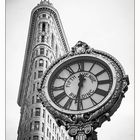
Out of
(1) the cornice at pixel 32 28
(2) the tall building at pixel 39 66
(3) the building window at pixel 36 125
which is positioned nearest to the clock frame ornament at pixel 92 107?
(2) the tall building at pixel 39 66

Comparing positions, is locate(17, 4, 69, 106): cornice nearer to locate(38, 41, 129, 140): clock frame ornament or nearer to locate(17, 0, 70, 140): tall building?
locate(17, 0, 70, 140): tall building

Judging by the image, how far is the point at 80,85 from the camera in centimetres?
980

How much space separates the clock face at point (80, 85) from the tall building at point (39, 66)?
56556mm

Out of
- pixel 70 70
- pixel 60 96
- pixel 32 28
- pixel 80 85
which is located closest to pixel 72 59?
pixel 70 70

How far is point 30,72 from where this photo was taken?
260 ft

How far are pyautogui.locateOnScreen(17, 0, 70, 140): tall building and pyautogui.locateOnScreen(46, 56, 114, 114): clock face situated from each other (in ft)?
186

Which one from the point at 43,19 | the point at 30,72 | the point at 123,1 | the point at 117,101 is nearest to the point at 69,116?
the point at 117,101

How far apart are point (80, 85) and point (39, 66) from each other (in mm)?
67184

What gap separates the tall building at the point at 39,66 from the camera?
6888 cm

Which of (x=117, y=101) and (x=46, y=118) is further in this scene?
(x=46, y=118)

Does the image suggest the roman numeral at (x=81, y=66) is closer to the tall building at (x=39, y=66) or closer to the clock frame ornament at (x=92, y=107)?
the clock frame ornament at (x=92, y=107)

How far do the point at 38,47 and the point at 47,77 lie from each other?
2787 inches

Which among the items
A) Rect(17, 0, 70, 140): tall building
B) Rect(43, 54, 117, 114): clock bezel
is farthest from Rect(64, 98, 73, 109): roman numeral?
Rect(17, 0, 70, 140): tall building
